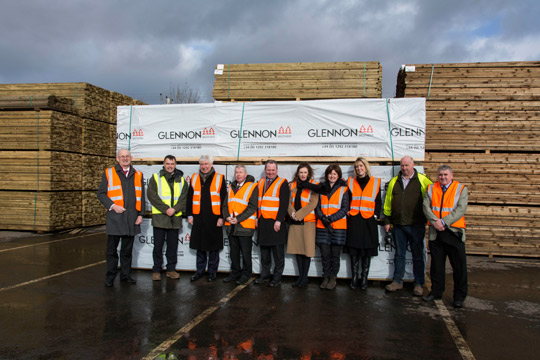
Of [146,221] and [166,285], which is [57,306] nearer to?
[166,285]

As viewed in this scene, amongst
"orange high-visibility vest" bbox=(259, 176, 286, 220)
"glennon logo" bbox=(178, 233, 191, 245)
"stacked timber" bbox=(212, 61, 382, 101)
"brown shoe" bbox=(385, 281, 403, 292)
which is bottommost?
"brown shoe" bbox=(385, 281, 403, 292)

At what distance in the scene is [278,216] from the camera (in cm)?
627

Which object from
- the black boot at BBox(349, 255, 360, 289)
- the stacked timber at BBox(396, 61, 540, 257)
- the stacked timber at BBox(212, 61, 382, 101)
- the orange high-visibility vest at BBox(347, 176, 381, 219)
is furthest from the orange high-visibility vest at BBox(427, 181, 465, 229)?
the stacked timber at BBox(396, 61, 540, 257)

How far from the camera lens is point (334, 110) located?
23.2ft

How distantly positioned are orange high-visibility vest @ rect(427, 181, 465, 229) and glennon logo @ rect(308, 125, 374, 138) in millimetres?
1686

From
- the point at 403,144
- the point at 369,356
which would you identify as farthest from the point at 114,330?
the point at 403,144

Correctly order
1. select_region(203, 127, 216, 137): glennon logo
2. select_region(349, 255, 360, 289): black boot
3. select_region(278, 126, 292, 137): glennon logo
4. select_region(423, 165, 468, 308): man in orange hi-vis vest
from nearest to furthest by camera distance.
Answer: select_region(423, 165, 468, 308): man in orange hi-vis vest < select_region(349, 255, 360, 289): black boot < select_region(278, 126, 292, 137): glennon logo < select_region(203, 127, 216, 137): glennon logo

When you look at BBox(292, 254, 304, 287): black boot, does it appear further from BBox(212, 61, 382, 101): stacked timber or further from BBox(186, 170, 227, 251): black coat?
BBox(212, 61, 382, 101): stacked timber

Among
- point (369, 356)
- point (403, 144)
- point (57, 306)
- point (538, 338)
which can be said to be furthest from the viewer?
point (403, 144)

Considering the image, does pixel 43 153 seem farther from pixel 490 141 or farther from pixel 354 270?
pixel 490 141

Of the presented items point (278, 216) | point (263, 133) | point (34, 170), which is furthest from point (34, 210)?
point (278, 216)

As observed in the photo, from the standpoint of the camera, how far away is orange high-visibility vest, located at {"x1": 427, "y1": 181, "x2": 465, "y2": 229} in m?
5.57

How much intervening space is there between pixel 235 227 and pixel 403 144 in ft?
10.4

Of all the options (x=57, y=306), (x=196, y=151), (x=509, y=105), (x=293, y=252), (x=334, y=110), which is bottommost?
(x=57, y=306)
